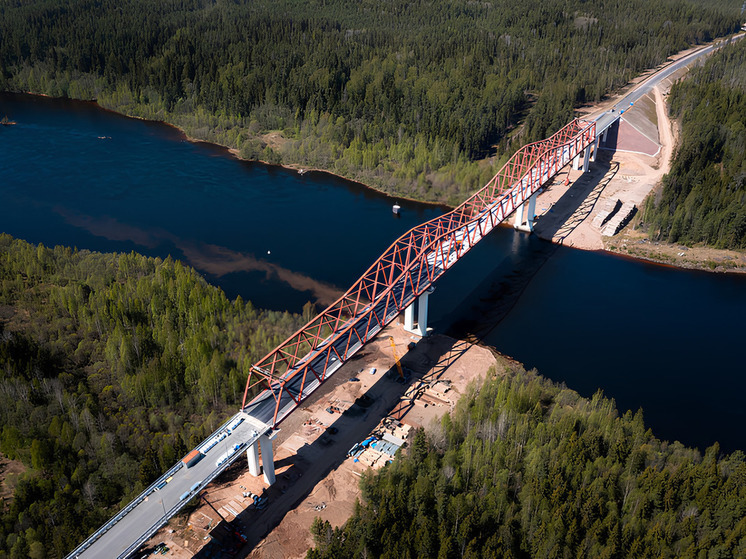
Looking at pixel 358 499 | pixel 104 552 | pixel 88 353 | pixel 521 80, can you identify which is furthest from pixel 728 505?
pixel 521 80

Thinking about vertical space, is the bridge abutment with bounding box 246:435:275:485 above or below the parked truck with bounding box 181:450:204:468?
below

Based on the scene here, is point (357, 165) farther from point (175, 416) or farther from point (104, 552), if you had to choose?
point (104, 552)

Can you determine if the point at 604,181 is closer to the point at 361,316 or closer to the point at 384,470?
the point at 361,316

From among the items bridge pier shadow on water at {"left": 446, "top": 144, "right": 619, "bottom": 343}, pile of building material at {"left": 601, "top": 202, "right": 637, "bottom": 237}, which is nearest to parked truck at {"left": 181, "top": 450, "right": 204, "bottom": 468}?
bridge pier shadow on water at {"left": 446, "top": 144, "right": 619, "bottom": 343}

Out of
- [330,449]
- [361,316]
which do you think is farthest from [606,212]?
[330,449]

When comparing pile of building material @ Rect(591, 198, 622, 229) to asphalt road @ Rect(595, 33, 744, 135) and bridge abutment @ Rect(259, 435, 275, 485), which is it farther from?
bridge abutment @ Rect(259, 435, 275, 485)
